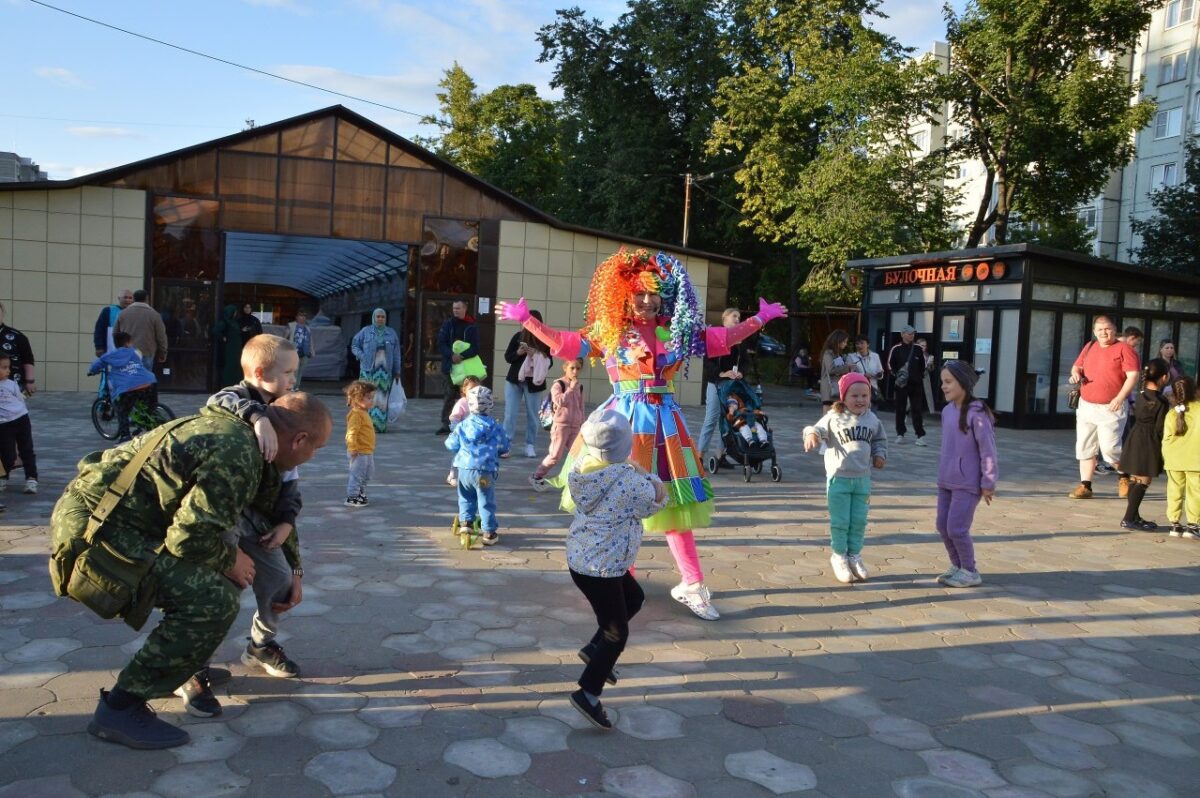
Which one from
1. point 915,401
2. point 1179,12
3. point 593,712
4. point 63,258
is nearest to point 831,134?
point 915,401

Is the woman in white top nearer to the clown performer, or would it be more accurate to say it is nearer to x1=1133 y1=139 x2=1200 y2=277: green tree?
the clown performer

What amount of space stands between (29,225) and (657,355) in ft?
53.7

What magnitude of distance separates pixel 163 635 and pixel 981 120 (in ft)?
81.3

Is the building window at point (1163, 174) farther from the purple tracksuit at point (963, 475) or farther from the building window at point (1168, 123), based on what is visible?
the purple tracksuit at point (963, 475)

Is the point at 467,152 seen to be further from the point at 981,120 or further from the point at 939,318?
the point at 939,318

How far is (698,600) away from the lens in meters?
5.26

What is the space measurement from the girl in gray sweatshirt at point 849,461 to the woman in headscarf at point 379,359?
8503mm

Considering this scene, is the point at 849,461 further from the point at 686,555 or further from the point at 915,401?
the point at 915,401

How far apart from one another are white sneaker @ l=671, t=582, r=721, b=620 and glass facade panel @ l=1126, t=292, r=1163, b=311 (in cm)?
1846

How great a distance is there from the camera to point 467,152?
42.0 meters

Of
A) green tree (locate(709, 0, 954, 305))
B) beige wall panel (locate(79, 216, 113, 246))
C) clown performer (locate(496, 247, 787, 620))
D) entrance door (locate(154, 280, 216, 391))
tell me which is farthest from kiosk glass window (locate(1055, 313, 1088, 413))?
beige wall panel (locate(79, 216, 113, 246))

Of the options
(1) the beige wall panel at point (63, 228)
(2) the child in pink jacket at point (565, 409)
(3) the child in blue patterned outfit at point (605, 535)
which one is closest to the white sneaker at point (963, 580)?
(3) the child in blue patterned outfit at point (605, 535)

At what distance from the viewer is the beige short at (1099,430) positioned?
9852 mm

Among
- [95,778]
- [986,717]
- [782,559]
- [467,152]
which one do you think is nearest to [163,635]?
[95,778]
